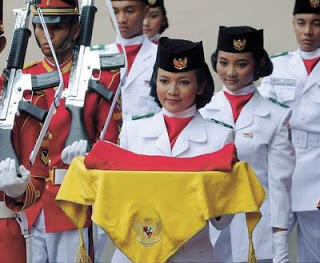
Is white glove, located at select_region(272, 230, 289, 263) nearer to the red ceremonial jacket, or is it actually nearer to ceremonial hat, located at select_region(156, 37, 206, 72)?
the red ceremonial jacket

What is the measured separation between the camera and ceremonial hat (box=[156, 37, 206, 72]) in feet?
20.5

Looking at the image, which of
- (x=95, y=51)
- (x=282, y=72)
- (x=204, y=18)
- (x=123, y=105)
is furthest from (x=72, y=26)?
(x=204, y=18)

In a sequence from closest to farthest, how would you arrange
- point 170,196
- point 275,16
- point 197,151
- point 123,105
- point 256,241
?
point 170,196 → point 197,151 → point 256,241 → point 123,105 → point 275,16

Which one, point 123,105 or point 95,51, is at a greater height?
point 95,51

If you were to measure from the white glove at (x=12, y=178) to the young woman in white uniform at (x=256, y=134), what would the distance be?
1579 mm

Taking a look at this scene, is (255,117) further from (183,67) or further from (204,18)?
(204,18)

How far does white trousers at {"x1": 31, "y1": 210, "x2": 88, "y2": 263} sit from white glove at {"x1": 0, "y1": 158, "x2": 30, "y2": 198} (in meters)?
1.37

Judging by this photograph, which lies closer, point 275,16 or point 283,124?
point 283,124

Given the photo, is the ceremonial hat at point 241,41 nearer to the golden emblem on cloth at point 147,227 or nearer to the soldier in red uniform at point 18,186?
the soldier in red uniform at point 18,186

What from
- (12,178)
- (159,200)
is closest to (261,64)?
(159,200)

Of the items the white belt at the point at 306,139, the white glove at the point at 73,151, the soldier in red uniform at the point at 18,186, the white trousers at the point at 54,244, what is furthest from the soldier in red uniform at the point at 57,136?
the white belt at the point at 306,139

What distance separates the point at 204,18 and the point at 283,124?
3.03 metres

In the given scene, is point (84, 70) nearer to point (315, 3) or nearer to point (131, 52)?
point (131, 52)

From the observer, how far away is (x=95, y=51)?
7094mm
